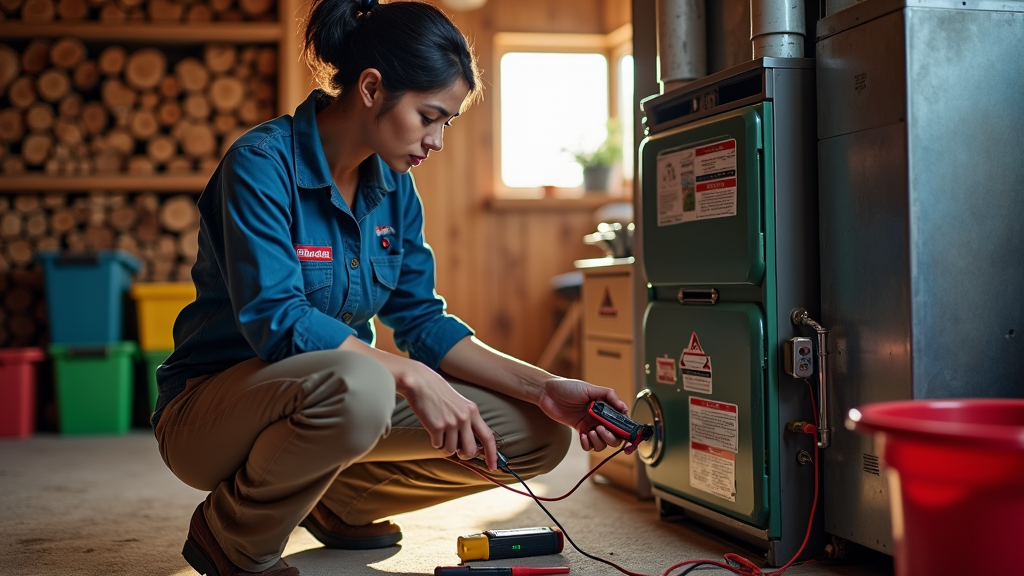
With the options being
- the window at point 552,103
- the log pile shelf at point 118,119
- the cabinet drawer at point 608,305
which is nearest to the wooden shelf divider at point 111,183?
the log pile shelf at point 118,119

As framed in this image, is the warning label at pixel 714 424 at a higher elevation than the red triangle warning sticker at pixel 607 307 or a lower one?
lower

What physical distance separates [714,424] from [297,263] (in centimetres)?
85

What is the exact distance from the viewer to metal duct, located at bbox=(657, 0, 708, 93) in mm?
2148

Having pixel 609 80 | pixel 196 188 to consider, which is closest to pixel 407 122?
pixel 196 188

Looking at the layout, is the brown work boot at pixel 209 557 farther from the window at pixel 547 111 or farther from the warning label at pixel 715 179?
the window at pixel 547 111

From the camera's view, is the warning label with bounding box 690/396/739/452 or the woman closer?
the woman

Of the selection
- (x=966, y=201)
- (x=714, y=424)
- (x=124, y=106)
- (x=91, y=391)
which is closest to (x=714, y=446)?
(x=714, y=424)

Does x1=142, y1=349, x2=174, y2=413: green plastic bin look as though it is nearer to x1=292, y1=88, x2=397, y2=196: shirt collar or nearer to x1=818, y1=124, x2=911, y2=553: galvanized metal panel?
x1=292, y1=88, x2=397, y2=196: shirt collar

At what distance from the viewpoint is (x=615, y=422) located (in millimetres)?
1616

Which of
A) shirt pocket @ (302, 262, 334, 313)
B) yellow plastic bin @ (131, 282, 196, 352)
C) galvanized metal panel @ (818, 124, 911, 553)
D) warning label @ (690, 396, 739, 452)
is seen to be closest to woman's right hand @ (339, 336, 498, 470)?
shirt pocket @ (302, 262, 334, 313)

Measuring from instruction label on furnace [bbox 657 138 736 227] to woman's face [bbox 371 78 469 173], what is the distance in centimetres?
50

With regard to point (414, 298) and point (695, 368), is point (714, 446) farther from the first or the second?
point (414, 298)

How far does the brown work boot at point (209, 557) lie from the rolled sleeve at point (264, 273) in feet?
1.09

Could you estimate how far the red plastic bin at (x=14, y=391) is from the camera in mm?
3715
